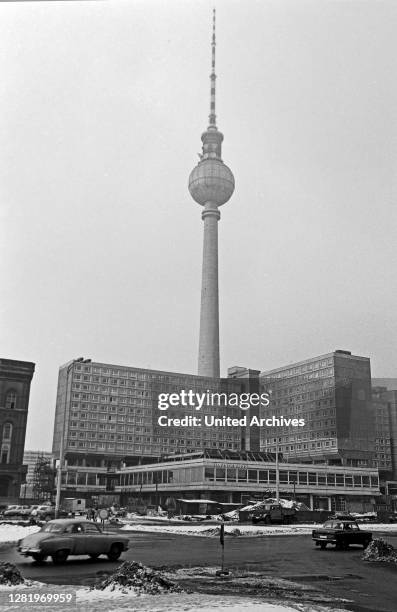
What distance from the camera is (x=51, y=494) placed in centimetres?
14775

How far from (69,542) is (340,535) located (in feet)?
54.2

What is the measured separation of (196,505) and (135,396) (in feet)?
215

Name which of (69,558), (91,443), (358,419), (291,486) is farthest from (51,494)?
(69,558)

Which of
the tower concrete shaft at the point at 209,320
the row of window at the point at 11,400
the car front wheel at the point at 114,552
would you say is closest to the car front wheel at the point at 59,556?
the car front wheel at the point at 114,552

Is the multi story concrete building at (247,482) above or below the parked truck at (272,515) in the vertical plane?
above

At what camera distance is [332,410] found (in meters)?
149

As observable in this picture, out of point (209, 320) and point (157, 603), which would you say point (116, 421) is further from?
point (157, 603)

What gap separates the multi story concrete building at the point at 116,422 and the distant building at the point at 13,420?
27127 millimetres

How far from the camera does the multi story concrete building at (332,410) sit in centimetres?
14712

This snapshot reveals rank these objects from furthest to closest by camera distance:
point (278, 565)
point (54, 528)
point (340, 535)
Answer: point (340, 535) < point (278, 565) < point (54, 528)

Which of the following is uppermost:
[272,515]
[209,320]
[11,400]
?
[209,320]

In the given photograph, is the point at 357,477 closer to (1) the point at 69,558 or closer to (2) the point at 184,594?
(1) the point at 69,558

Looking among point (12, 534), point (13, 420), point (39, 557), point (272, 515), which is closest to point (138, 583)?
point (39, 557)

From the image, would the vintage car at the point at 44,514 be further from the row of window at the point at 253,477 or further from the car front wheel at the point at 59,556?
the car front wheel at the point at 59,556
